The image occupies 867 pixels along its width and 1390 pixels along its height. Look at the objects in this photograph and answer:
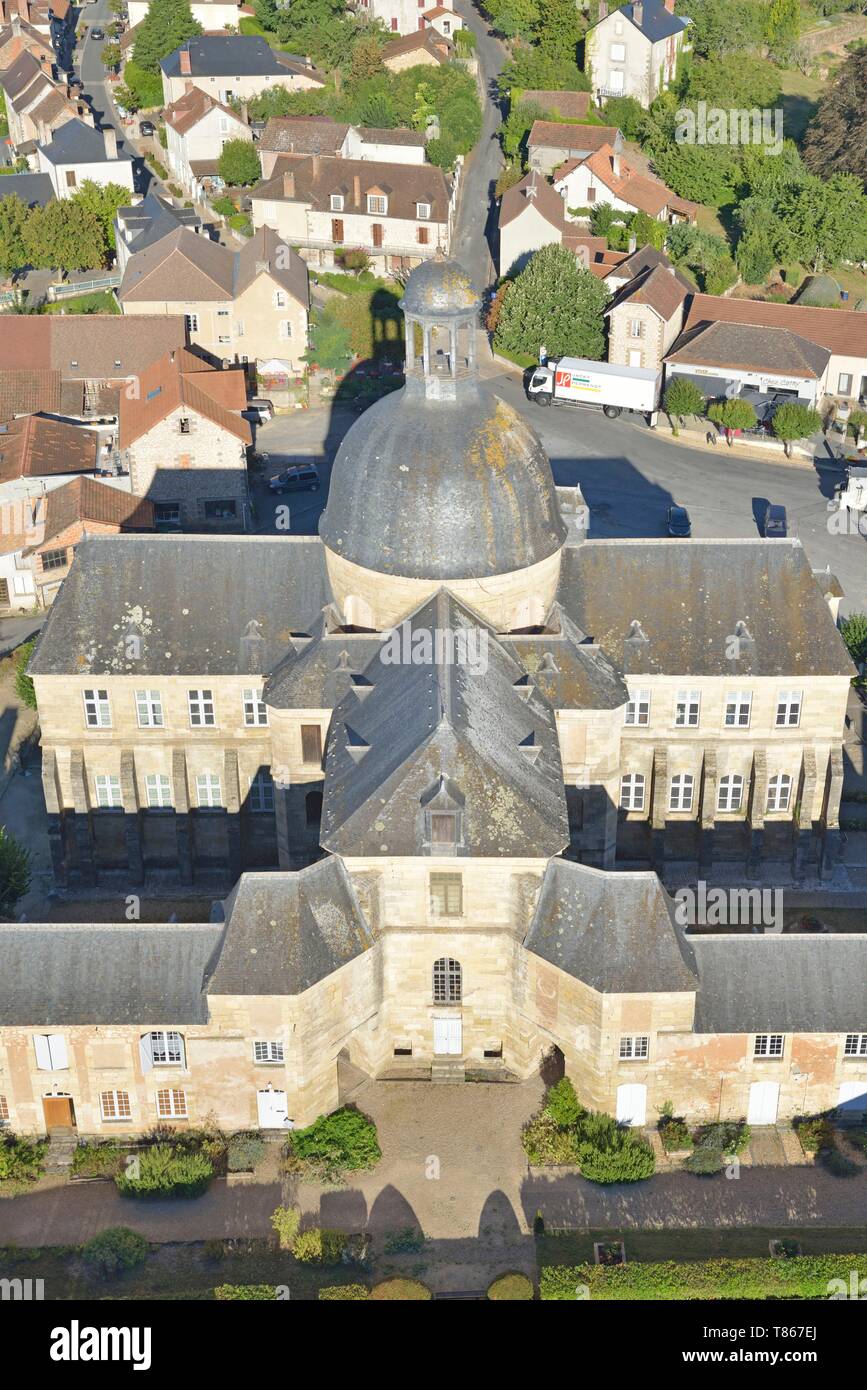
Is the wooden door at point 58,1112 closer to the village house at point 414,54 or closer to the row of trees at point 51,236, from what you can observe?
the row of trees at point 51,236

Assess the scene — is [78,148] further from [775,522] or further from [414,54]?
[775,522]

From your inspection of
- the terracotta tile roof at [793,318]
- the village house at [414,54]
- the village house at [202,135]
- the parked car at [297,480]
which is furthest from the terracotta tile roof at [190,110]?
the parked car at [297,480]

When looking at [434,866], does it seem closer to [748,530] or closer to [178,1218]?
[178,1218]

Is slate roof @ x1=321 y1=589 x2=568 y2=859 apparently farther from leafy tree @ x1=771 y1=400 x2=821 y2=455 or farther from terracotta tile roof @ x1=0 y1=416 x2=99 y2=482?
leafy tree @ x1=771 y1=400 x2=821 y2=455

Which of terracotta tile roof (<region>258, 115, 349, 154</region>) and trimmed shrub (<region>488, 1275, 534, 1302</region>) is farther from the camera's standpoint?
terracotta tile roof (<region>258, 115, 349, 154</region>)

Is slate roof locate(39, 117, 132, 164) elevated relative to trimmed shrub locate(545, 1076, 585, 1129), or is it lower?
elevated

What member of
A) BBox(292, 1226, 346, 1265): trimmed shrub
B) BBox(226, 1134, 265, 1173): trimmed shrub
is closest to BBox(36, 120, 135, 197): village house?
BBox(226, 1134, 265, 1173): trimmed shrub
